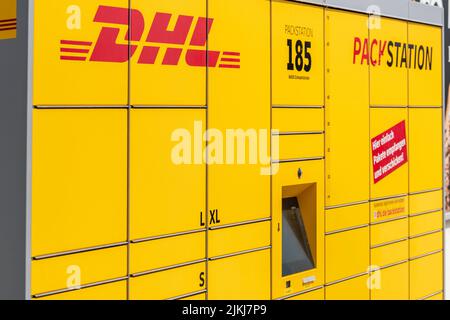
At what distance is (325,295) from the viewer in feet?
21.1

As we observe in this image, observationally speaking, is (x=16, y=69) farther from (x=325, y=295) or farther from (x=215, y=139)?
→ (x=325, y=295)

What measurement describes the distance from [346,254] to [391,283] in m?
0.79

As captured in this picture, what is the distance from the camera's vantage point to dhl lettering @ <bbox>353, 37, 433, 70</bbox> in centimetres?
680

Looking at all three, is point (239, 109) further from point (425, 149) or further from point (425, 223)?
point (425, 223)

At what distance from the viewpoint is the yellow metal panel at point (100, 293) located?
4.51 m

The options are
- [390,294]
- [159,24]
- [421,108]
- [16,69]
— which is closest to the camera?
[16,69]

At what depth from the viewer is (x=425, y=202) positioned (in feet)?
25.4

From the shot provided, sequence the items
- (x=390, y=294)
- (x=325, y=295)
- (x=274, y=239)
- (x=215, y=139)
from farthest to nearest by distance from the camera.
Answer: (x=390, y=294)
(x=325, y=295)
(x=274, y=239)
(x=215, y=139)

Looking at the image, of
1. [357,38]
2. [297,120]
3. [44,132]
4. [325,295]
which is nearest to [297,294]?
[325,295]

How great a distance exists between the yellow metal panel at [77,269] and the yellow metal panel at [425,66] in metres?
3.65

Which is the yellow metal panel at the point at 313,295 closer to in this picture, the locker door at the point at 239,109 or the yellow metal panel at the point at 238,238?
the yellow metal panel at the point at 238,238

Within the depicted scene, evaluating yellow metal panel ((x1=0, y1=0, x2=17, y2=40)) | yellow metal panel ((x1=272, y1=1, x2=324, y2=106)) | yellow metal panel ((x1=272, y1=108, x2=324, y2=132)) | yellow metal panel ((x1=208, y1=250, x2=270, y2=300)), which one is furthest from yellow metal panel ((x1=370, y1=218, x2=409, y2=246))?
yellow metal panel ((x1=0, y1=0, x2=17, y2=40))

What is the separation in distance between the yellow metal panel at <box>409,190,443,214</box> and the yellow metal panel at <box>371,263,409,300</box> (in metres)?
0.52
